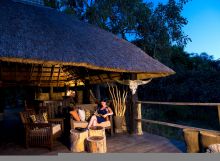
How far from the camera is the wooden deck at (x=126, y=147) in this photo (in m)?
4.45

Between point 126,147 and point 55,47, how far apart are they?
275cm

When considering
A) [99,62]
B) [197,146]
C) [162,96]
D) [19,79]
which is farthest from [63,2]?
[197,146]

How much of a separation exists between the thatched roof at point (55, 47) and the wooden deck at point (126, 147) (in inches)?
69.7

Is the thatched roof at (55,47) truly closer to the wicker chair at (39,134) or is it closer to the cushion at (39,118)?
the wicker chair at (39,134)

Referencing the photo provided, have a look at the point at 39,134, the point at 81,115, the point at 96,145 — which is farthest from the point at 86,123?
the point at 96,145

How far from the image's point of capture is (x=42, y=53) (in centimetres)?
446

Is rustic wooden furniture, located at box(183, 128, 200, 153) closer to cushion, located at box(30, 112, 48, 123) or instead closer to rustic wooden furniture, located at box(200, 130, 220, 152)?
rustic wooden furniture, located at box(200, 130, 220, 152)

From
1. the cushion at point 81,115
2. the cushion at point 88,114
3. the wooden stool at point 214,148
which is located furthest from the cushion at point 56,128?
the wooden stool at point 214,148

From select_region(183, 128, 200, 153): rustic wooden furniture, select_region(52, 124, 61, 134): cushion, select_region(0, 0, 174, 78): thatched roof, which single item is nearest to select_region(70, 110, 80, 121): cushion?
select_region(52, 124, 61, 134): cushion

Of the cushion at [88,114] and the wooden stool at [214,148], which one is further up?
the cushion at [88,114]

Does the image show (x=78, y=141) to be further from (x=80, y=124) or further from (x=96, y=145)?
(x=80, y=124)

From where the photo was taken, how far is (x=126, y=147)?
4.73 meters

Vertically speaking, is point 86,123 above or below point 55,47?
below

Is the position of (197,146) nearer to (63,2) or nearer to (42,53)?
(42,53)
